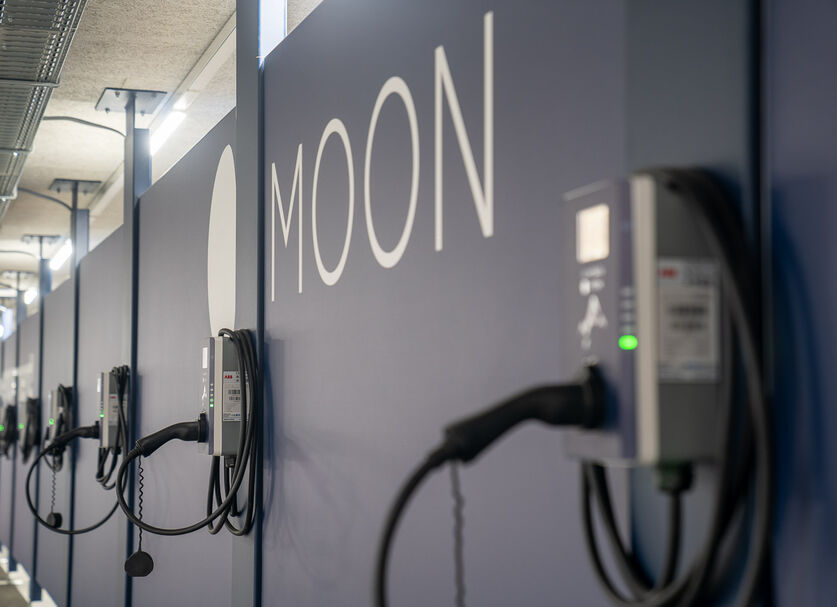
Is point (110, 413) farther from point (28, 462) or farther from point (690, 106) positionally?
point (28, 462)

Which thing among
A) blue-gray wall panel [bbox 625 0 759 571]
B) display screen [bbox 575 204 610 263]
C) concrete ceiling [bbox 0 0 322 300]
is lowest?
display screen [bbox 575 204 610 263]

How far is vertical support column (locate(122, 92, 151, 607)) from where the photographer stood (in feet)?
12.9

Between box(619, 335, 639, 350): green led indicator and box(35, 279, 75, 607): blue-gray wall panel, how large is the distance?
5.25m

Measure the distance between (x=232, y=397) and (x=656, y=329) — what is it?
1.78 meters

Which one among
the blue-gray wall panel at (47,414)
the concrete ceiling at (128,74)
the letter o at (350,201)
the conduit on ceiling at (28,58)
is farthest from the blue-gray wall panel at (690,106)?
the blue-gray wall panel at (47,414)

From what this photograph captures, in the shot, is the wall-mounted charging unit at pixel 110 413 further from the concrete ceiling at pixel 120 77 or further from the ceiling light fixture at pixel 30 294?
the ceiling light fixture at pixel 30 294

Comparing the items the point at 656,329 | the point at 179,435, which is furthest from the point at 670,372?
the point at 179,435

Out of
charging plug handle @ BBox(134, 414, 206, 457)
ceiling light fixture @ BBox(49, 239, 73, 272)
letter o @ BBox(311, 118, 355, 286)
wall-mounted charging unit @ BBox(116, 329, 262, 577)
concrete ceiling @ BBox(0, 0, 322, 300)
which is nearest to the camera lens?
letter o @ BBox(311, 118, 355, 286)

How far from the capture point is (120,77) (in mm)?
4262

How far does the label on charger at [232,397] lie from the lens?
243 cm

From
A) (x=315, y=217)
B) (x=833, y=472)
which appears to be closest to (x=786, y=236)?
(x=833, y=472)

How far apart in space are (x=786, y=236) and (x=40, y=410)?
7.10m

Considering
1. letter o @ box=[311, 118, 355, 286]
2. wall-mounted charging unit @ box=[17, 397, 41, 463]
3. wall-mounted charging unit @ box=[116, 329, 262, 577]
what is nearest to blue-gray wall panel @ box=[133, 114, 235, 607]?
wall-mounted charging unit @ box=[116, 329, 262, 577]

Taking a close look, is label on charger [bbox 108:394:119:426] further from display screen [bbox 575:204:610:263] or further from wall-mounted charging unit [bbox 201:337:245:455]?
display screen [bbox 575:204:610:263]
